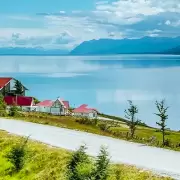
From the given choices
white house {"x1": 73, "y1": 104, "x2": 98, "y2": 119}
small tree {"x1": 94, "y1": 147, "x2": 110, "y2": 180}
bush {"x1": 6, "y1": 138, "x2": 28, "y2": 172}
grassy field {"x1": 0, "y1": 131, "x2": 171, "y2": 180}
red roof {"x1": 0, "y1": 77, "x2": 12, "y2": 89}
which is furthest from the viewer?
white house {"x1": 73, "y1": 104, "x2": 98, "y2": 119}

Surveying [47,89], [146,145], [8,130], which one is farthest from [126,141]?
[47,89]

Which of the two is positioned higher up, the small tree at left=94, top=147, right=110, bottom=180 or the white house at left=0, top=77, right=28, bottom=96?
the white house at left=0, top=77, right=28, bottom=96

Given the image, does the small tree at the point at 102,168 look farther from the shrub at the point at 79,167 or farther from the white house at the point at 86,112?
the white house at the point at 86,112

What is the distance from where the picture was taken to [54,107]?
8850 cm

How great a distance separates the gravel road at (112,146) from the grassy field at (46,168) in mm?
791

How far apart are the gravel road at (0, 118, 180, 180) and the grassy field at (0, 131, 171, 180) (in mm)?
791

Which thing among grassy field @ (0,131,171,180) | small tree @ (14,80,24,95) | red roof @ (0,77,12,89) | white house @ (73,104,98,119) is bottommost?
grassy field @ (0,131,171,180)

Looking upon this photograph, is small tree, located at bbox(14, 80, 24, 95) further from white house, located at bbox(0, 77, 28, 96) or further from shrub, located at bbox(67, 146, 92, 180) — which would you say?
shrub, located at bbox(67, 146, 92, 180)

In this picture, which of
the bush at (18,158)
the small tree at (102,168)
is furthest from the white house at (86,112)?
the small tree at (102,168)

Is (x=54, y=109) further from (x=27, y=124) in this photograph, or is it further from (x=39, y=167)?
(x=39, y=167)

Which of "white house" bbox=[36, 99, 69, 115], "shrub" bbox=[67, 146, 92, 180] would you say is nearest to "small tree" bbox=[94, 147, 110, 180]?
"shrub" bbox=[67, 146, 92, 180]

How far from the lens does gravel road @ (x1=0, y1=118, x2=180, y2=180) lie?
15.1m

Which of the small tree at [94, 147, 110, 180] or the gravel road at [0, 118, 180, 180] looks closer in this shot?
the small tree at [94, 147, 110, 180]

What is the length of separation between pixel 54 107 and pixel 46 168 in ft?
239
